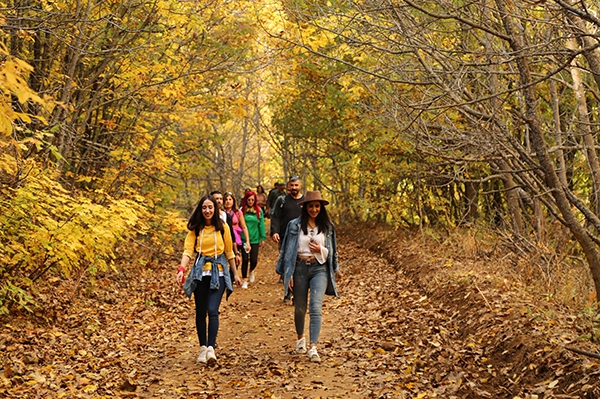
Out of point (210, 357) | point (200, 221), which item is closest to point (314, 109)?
point (200, 221)

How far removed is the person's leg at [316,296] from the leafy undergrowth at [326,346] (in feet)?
1.33

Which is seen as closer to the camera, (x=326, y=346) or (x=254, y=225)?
(x=326, y=346)

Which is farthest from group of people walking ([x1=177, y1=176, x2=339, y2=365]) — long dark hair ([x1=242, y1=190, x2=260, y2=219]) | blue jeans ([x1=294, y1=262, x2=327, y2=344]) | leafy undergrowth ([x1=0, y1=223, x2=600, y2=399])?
long dark hair ([x1=242, y1=190, x2=260, y2=219])

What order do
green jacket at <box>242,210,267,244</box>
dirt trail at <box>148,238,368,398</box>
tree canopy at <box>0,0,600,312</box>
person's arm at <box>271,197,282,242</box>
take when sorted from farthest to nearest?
green jacket at <box>242,210,267,244</box>
person's arm at <box>271,197,282,242</box>
tree canopy at <box>0,0,600,312</box>
dirt trail at <box>148,238,368,398</box>

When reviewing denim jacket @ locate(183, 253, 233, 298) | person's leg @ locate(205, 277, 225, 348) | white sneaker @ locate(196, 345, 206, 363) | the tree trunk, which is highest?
the tree trunk

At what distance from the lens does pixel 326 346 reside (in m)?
8.75

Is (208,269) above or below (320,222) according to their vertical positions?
below

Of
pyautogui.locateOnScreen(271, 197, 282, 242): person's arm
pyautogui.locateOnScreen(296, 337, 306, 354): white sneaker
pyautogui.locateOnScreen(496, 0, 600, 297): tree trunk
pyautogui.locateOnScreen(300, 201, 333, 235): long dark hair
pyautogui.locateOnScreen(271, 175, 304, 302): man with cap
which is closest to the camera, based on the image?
pyautogui.locateOnScreen(496, 0, 600, 297): tree trunk

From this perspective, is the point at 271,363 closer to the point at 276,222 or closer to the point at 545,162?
the point at 545,162

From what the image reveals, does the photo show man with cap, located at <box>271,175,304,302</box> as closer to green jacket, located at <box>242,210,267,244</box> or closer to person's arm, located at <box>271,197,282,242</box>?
person's arm, located at <box>271,197,282,242</box>

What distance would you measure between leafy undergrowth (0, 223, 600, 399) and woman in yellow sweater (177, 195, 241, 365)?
46cm

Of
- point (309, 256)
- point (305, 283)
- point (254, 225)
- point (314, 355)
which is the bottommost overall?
point (314, 355)

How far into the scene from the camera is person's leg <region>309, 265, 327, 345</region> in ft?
25.8

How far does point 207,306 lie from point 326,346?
73.7 inches
